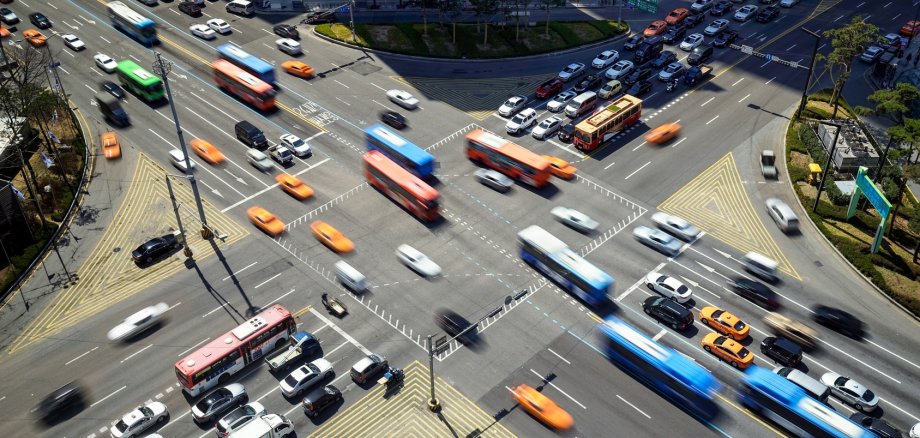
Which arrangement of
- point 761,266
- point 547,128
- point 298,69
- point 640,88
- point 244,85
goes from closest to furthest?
point 761,266, point 547,128, point 244,85, point 640,88, point 298,69

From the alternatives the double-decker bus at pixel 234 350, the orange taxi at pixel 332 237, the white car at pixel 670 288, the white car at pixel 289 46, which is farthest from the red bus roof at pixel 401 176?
the white car at pixel 289 46

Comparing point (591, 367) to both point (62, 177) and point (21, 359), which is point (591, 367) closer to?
point (21, 359)

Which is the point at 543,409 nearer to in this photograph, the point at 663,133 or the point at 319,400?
the point at 319,400

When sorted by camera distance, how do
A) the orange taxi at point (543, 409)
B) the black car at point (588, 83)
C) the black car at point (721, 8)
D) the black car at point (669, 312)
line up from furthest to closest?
the black car at point (721, 8) → the black car at point (588, 83) → the black car at point (669, 312) → the orange taxi at point (543, 409)

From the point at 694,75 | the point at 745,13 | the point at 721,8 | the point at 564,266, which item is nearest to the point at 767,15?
the point at 745,13

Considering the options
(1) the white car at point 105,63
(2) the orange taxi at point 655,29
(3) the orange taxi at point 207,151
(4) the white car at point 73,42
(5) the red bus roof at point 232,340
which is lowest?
(5) the red bus roof at point 232,340

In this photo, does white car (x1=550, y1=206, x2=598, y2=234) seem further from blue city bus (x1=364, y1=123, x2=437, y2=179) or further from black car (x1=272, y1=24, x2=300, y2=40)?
black car (x1=272, y1=24, x2=300, y2=40)

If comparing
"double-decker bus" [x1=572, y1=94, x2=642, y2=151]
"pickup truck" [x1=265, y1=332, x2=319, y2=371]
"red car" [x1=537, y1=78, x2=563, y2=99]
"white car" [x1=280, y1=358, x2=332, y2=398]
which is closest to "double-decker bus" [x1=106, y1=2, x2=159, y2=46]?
"red car" [x1=537, y1=78, x2=563, y2=99]

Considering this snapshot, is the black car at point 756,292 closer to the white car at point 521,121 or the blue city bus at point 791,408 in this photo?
the blue city bus at point 791,408
